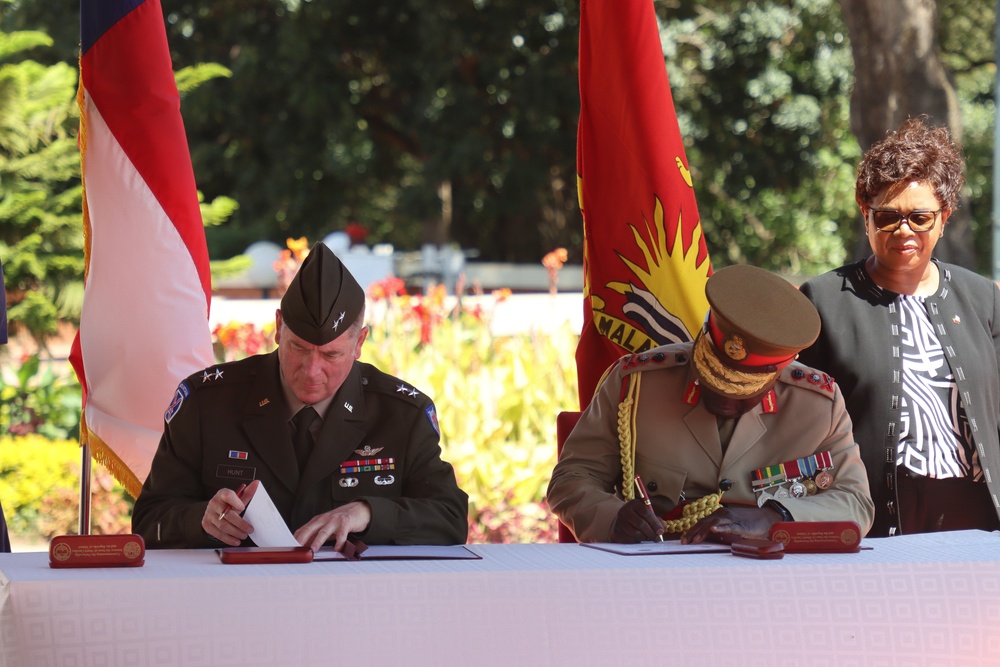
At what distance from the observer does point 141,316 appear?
3906 millimetres

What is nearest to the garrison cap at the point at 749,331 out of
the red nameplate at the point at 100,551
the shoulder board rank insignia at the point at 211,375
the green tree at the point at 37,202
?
the shoulder board rank insignia at the point at 211,375

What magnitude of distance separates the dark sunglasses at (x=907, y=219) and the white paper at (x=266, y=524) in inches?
70.2

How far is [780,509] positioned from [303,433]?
46.2 inches

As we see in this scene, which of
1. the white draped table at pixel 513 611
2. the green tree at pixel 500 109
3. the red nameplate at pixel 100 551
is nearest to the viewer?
the white draped table at pixel 513 611

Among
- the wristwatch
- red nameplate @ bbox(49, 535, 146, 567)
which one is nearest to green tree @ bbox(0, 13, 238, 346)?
the wristwatch

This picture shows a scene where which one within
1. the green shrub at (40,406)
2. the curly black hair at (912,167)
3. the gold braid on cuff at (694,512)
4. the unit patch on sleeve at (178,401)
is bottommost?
the green shrub at (40,406)

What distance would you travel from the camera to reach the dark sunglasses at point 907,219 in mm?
3207

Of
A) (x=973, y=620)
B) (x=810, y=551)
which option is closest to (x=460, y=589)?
(x=810, y=551)

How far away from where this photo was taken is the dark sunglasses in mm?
3207

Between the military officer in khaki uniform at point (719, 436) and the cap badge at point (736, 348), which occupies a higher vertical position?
the cap badge at point (736, 348)

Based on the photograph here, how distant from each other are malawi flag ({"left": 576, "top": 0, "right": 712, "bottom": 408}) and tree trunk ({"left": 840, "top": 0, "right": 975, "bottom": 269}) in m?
4.10

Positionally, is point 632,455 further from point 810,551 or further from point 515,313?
point 515,313

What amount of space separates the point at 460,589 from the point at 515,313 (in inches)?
256

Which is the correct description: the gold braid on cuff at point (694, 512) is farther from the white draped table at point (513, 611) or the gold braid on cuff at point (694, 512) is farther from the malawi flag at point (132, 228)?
the malawi flag at point (132, 228)
